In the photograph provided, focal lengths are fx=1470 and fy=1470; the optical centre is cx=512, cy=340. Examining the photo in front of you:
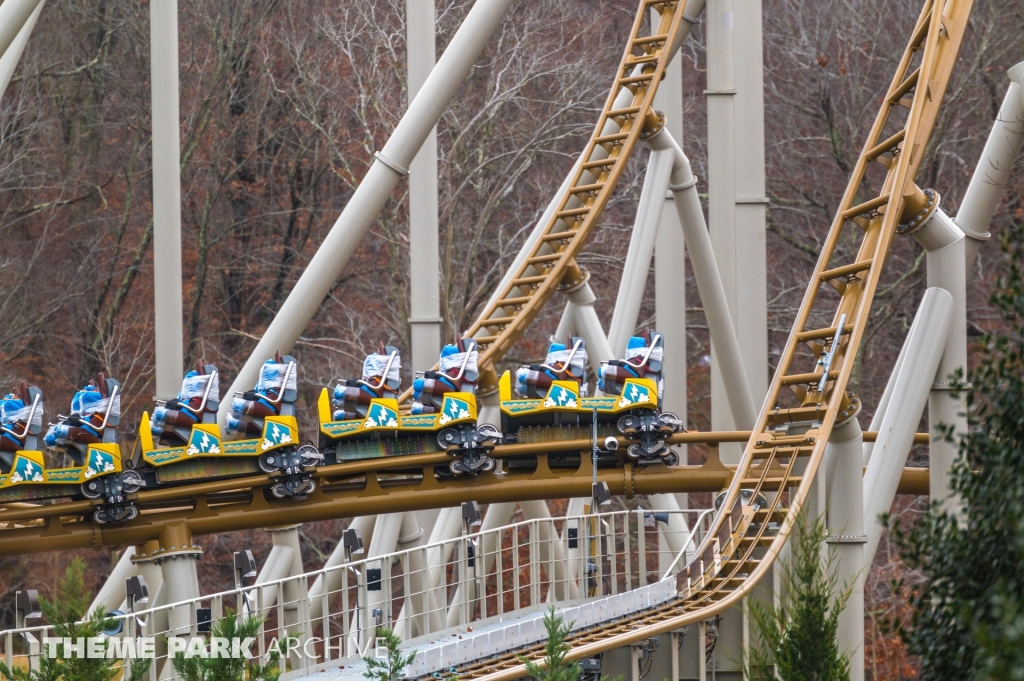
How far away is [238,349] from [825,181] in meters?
7.33

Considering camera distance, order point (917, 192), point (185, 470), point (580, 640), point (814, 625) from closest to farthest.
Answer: point (814, 625), point (580, 640), point (917, 192), point (185, 470)

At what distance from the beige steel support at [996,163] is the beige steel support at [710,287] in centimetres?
183

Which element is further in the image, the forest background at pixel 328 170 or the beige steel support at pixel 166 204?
the forest background at pixel 328 170

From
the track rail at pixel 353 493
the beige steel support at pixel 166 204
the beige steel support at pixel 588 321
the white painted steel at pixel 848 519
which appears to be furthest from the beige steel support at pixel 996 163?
the beige steel support at pixel 166 204

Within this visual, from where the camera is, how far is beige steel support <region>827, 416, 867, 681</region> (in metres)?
7.18

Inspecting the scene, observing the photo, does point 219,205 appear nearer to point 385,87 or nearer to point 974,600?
point 385,87

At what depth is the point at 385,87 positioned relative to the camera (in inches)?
627

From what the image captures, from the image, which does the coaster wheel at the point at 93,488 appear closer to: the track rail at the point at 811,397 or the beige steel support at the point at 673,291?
the track rail at the point at 811,397

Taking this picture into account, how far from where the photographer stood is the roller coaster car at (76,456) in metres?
8.24

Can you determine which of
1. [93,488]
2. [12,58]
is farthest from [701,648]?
[12,58]

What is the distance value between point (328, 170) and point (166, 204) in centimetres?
875

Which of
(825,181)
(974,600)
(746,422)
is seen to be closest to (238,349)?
(825,181)

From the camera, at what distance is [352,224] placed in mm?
9039

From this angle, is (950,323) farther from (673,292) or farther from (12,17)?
(12,17)
